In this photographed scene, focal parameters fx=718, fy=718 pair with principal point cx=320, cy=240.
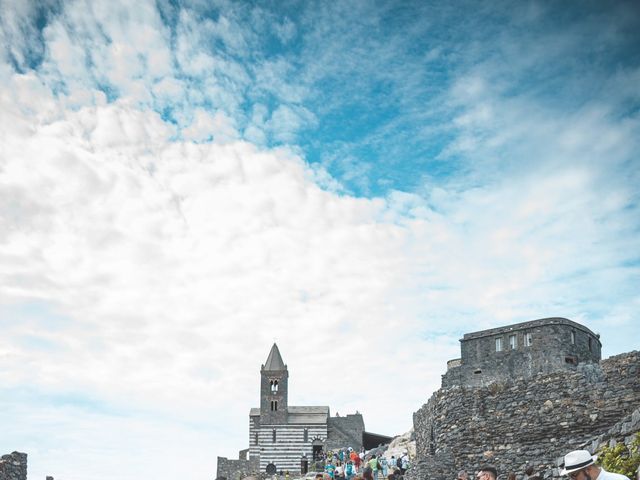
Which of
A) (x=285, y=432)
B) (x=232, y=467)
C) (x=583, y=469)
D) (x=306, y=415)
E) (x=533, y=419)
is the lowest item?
(x=232, y=467)

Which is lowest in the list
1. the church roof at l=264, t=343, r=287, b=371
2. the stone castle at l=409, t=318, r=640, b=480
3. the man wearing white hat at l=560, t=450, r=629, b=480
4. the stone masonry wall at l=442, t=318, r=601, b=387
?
the man wearing white hat at l=560, t=450, r=629, b=480

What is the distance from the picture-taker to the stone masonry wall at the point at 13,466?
20609 millimetres

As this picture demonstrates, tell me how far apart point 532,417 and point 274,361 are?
62.7 meters

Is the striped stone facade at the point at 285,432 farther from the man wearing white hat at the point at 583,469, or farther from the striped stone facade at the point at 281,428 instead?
the man wearing white hat at the point at 583,469

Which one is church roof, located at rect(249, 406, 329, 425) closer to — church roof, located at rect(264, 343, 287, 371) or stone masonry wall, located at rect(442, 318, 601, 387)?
church roof, located at rect(264, 343, 287, 371)

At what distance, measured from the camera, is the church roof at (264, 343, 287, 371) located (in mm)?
79250

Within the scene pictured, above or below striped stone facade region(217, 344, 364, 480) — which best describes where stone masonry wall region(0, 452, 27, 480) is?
below

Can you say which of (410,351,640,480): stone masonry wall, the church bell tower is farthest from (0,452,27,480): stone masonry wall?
the church bell tower

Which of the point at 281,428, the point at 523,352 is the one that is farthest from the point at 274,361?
the point at 523,352

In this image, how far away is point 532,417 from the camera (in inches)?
733

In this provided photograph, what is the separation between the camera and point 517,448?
60.3 ft

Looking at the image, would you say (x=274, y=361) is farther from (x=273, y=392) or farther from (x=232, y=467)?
(x=232, y=467)

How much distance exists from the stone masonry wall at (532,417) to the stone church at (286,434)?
54274mm

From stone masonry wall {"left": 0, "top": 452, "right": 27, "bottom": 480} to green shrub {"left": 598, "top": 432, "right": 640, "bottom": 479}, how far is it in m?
16.1
